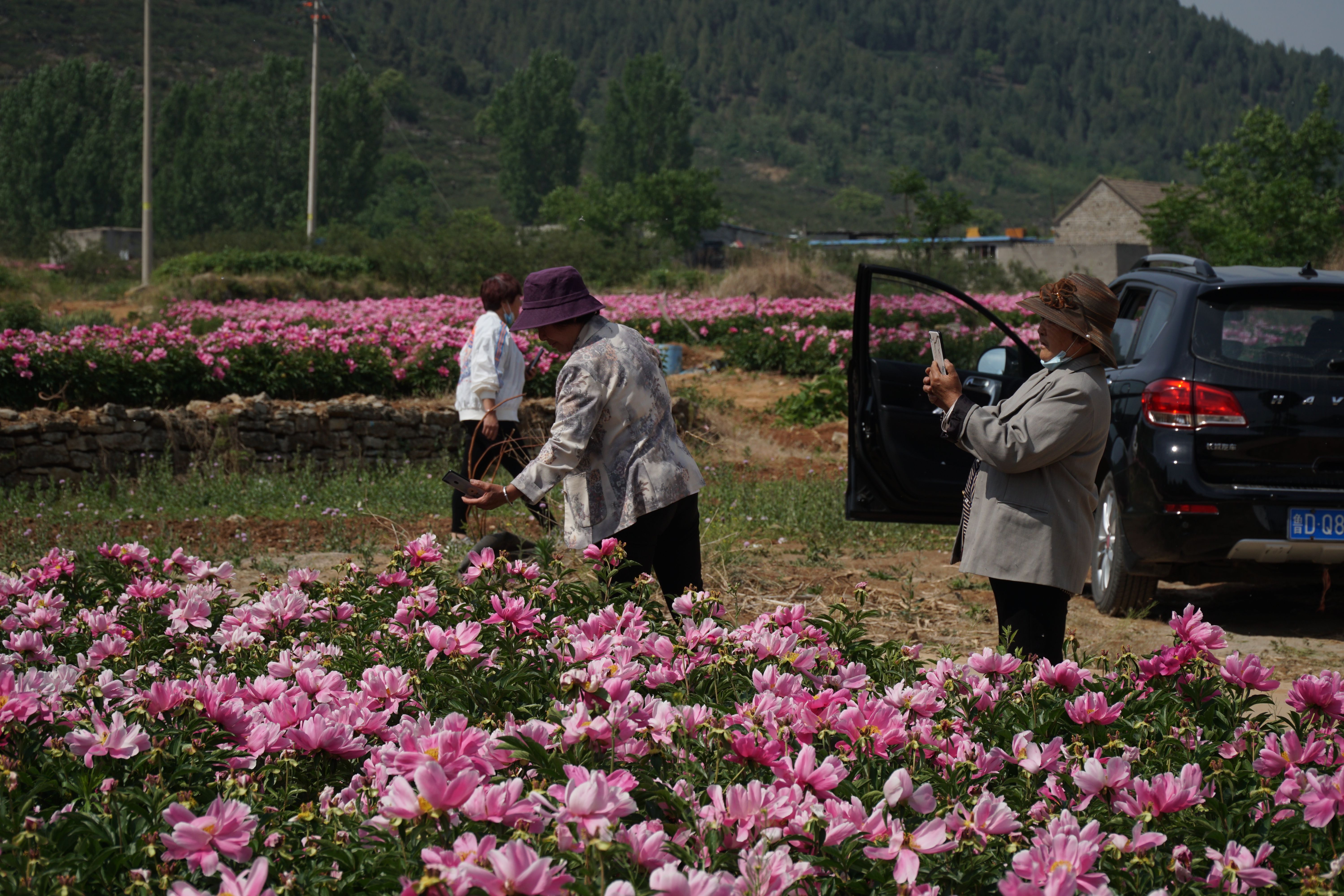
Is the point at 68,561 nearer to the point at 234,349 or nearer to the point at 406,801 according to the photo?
the point at 406,801

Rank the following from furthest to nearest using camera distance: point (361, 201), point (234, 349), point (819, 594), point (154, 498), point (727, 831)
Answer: point (361, 201)
point (234, 349)
point (154, 498)
point (819, 594)
point (727, 831)

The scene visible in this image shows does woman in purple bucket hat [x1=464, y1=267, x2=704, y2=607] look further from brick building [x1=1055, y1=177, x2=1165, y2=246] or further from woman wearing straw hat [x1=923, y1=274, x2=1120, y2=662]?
brick building [x1=1055, y1=177, x2=1165, y2=246]

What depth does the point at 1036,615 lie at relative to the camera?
353 centimetres

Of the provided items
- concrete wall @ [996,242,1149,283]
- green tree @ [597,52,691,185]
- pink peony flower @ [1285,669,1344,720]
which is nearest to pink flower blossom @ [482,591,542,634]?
pink peony flower @ [1285,669,1344,720]

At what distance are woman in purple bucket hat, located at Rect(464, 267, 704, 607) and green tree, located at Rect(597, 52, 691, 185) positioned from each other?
108662 millimetres

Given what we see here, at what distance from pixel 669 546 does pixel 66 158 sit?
256 ft

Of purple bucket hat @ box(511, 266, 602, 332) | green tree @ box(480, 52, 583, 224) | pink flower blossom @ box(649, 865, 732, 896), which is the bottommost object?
pink flower blossom @ box(649, 865, 732, 896)

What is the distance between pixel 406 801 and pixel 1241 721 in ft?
6.07

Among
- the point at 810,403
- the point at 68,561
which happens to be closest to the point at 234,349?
the point at 810,403

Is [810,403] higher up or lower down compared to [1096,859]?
lower down

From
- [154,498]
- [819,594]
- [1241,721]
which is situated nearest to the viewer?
[1241,721]

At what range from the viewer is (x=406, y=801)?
1537mm

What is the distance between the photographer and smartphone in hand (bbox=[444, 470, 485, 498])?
11.9 feet

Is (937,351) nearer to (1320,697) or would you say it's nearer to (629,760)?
(1320,697)
